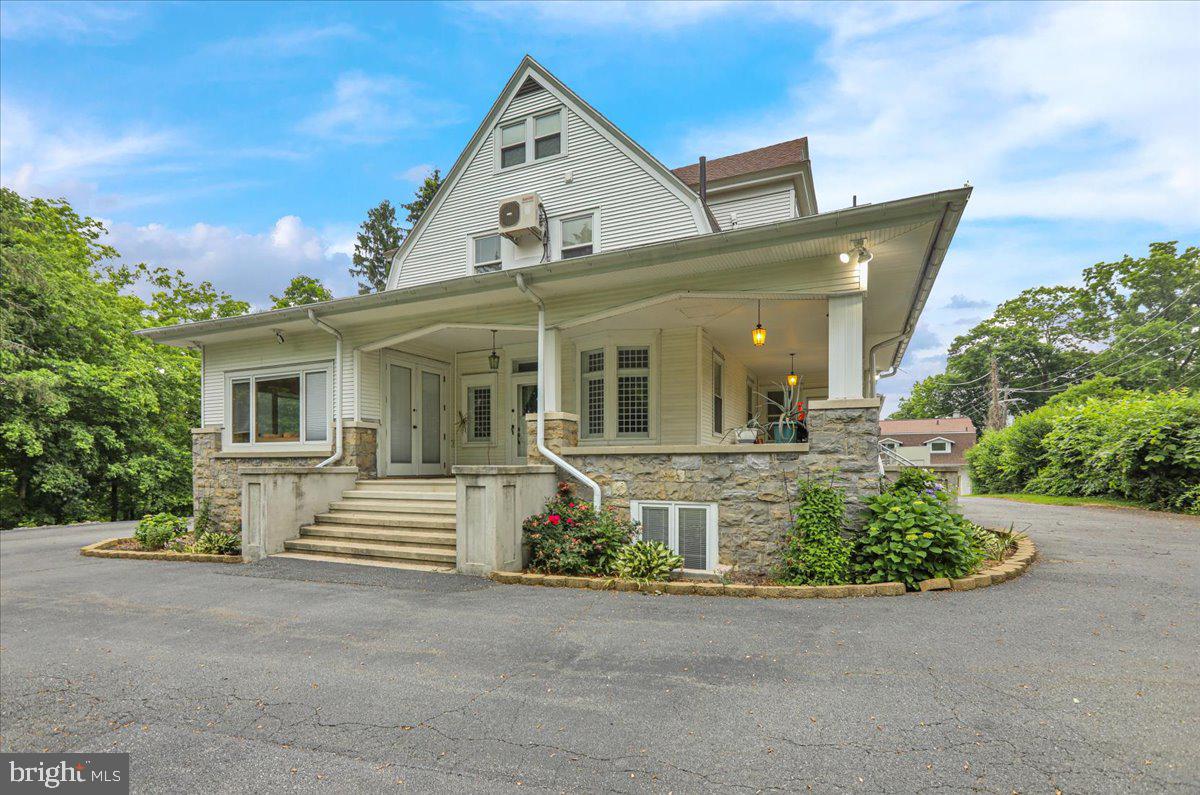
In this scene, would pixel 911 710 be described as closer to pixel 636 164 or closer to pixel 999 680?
pixel 999 680

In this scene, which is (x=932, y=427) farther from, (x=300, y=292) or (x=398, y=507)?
(x=398, y=507)

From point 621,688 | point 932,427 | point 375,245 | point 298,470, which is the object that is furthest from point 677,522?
point 932,427

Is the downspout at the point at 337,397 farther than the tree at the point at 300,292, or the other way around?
the tree at the point at 300,292

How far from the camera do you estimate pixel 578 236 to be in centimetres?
1138

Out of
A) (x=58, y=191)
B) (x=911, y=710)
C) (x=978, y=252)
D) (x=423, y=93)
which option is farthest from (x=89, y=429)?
(x=978, y=252)

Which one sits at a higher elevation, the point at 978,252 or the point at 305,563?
the point at 978,252

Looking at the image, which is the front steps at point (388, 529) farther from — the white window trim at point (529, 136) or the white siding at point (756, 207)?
the white siding at point (756, 207)

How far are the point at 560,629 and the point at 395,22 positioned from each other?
10835 mm

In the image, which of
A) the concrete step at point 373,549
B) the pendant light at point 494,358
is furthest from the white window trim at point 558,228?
the concrete step at point 373,549

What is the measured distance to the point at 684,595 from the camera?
17.7 feet

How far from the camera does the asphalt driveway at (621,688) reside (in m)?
2.45

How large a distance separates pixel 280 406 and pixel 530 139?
25.0 feet

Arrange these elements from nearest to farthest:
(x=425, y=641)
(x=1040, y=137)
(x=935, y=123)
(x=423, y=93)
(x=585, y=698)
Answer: (x=585, y=698), (x=425, y=641), (x=935, y=123), (x=1040, y=137), (x=423, y=93)

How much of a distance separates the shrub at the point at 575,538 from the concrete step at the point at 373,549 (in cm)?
110
